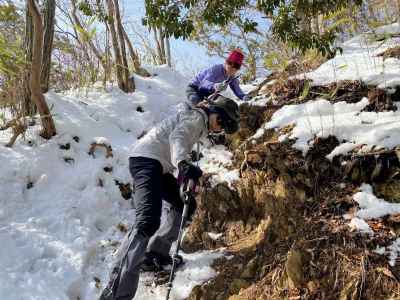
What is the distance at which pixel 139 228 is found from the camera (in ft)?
9.36

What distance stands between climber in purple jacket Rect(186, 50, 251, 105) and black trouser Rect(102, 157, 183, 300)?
200cm

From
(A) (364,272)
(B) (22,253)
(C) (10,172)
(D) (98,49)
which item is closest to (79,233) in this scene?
(B) (22,253)

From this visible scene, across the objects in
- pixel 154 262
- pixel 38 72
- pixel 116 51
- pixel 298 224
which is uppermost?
pixel 116 51

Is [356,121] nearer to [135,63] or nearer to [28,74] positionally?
[28,74]

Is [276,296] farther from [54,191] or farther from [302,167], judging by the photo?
[54,191]

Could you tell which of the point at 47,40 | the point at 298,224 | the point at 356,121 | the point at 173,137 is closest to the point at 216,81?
the point at 356,121

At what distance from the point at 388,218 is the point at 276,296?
3.08ft

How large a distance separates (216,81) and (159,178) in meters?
2.34

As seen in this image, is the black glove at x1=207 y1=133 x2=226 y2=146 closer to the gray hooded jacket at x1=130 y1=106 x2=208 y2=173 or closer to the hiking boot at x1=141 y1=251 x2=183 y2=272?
the gray hooded jacket at x1=130 y1=106 x2=208 y2=173

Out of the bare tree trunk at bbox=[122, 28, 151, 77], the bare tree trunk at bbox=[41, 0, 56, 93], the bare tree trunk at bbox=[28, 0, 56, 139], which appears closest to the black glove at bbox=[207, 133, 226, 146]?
the bare tree trunk at bbox=[28, 0, 56, 139]

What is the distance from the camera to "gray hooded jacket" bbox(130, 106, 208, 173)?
304 centimetres

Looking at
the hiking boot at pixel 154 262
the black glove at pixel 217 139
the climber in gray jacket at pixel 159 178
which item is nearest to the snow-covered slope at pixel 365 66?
the black glove at pixel 217 139

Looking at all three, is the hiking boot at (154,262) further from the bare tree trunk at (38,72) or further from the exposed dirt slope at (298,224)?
the bare tree trunk at (38,72)

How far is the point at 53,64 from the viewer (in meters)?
7.07
